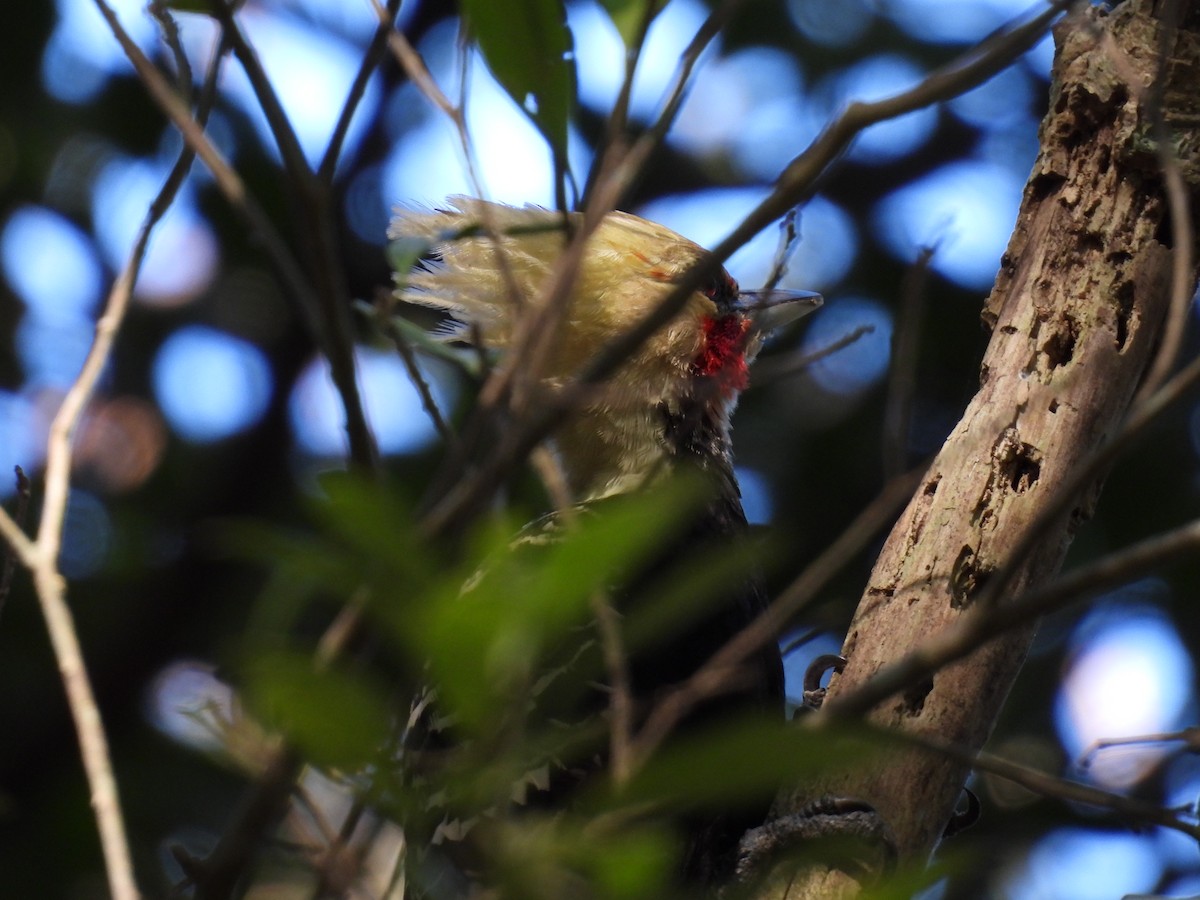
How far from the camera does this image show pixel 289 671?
99 centimetres

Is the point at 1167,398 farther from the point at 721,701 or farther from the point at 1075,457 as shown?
the point at 721,701

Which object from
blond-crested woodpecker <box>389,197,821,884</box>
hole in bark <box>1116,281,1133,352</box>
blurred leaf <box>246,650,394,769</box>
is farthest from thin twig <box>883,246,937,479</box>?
blond-crested woodpecker <box>389,197,821,884</box>

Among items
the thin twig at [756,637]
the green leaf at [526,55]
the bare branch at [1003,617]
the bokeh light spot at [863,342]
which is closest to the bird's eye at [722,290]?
the bokeh light spot at [863,342]

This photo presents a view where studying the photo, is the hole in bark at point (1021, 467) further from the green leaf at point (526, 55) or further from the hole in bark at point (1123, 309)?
the green leaf at point (526, 55)

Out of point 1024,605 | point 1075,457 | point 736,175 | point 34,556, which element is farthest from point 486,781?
point 736,175

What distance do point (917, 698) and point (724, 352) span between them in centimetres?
181

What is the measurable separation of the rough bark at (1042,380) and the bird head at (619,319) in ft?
3.32

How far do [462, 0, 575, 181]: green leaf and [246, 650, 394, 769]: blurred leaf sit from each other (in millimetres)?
826

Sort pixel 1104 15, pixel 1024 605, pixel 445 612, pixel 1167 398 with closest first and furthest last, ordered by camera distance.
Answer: pixel 445 612, pixel 1024 605, pixel 1167 398, pixel 1104 15

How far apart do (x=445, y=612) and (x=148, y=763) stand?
15.4 ft

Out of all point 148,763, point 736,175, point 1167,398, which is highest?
point 736,175

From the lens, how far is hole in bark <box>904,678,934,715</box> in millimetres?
2426

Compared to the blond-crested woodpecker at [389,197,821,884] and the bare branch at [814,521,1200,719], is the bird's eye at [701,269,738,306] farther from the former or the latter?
the bare branch at [814,521,1200,719]

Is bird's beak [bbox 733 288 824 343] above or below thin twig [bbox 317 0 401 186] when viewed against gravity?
above
